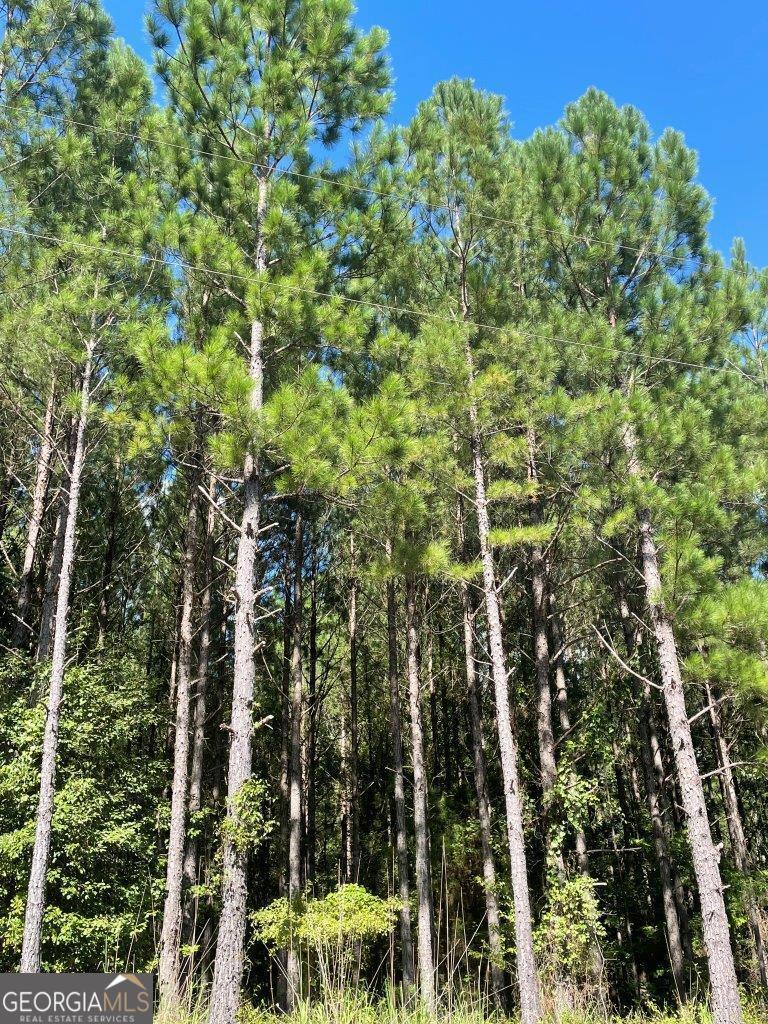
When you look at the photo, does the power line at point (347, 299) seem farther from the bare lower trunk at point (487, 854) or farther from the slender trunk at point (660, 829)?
the slender trunk at point (660, 829)

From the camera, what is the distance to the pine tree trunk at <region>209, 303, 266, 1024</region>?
521 cm

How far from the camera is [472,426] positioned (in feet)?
26.6

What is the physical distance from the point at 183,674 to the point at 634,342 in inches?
273

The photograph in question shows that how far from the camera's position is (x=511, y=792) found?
707cm

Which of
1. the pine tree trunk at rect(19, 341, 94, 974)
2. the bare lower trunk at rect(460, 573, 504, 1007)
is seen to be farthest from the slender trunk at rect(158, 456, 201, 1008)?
the bare lower trunk at rect(460, 573, 504, 1007)

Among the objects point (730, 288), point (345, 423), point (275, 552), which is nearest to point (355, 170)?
Result: point (345, 423)

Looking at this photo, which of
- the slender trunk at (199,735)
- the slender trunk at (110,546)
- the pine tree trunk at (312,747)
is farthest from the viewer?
the pine tree trunk at (312,747)

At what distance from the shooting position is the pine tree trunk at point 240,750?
5.21 meters

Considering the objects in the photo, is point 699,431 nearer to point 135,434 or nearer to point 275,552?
point 135,434

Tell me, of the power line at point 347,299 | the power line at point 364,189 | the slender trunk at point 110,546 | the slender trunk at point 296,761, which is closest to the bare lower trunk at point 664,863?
the slender trunk at point 296,761

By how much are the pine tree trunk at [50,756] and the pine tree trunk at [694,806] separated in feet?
20.5

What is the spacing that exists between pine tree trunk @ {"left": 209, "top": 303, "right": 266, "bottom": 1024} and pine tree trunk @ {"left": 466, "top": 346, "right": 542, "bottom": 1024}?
269 cm

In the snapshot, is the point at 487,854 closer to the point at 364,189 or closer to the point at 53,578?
the point at 53,578

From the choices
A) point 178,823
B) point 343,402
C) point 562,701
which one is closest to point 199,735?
point 178,823
